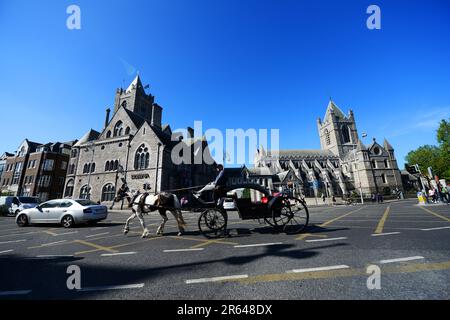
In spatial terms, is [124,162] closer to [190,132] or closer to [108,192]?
[108,192]

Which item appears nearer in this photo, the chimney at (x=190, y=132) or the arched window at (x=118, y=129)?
the arched window at (x=118, y=129)

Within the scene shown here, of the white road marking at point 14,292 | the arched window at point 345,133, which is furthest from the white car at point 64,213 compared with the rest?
the arched window at point 345,133

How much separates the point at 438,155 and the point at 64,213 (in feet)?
251

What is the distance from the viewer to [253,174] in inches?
2249

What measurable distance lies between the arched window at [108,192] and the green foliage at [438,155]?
5620 centimetres

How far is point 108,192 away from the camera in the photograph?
28203mm

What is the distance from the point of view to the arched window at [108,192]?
28031 millimetres

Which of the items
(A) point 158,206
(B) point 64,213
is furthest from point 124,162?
(A) point 158,206

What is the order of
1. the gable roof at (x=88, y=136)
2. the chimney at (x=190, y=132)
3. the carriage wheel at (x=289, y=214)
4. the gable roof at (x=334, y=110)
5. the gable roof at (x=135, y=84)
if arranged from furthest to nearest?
the gable roof at (x=334, y=110)
the gable roof at (x=135, y=84)
the chimney at (x=190, y=132)
the gable roof at (x=88, y=136)
the carriage wheel at (x=289, y=214)

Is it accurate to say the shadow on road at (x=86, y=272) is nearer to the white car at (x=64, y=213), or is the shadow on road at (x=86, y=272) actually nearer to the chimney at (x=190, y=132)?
the white car at (x=64, y=213)

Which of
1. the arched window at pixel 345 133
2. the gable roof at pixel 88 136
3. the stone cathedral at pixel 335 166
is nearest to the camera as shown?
the gable roof at pixel 88 136

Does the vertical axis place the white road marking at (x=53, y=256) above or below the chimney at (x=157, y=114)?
below
